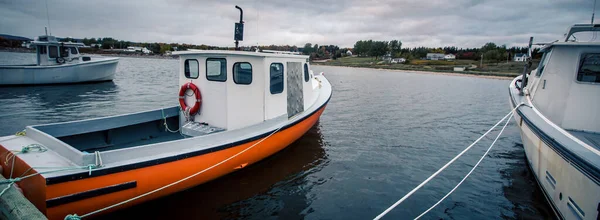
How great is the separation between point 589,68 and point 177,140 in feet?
30.5

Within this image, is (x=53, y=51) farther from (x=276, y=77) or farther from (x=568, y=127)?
(x=568, y=127)

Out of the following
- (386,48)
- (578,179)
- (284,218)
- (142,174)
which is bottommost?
(284,218)

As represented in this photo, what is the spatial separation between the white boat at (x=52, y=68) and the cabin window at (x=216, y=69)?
20.2 m

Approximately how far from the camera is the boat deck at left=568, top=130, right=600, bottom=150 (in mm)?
6116

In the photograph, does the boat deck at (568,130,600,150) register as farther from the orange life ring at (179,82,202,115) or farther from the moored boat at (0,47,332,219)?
the orange life ring at (179,82,202,115)

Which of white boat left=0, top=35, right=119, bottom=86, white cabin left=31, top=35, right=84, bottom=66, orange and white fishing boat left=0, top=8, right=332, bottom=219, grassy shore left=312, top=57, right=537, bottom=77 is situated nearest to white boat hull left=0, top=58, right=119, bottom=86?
white boat left=0, top=35, right=119, bottom=86

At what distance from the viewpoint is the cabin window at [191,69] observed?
793 cm

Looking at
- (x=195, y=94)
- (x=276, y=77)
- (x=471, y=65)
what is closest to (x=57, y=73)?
(x=195, y=94)

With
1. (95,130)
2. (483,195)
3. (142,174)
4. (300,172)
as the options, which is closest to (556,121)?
(483,195)

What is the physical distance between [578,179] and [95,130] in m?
8.89

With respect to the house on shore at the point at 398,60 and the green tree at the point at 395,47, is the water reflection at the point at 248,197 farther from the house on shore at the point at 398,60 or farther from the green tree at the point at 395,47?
the green tree at the point at 395,47

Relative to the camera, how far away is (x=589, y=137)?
6.54m

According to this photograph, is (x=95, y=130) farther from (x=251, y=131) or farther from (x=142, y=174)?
(x=251, y=131)

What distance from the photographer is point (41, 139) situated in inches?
214
